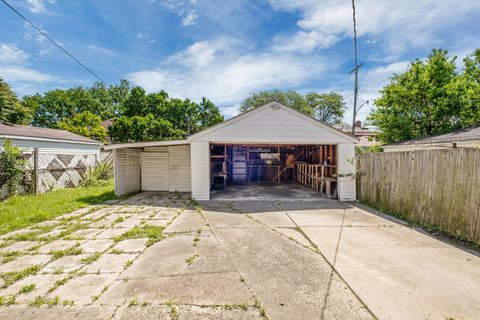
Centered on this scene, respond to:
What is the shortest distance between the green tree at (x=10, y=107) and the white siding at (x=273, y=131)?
11994 millimetres

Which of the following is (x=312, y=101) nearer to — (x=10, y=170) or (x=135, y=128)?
(x=135, y=128)

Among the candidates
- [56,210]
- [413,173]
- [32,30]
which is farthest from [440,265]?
[32,30]

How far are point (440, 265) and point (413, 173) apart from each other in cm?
288

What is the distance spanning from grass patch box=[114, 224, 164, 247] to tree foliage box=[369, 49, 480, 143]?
37.3 feet

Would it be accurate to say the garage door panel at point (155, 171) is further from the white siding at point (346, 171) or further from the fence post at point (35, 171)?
the white siding at point (346, 171)

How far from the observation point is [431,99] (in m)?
9.91

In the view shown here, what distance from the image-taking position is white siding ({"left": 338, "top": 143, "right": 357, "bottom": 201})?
826cm

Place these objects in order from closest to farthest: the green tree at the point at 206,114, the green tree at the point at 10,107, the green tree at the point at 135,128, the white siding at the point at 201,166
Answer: the white siding at the point at 201,166
the green tree at the point at 10,107
the green tree at the point at 135,128
the green tree at the point at 206,114

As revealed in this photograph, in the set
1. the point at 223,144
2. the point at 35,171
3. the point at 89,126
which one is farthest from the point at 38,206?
the point at 89,126

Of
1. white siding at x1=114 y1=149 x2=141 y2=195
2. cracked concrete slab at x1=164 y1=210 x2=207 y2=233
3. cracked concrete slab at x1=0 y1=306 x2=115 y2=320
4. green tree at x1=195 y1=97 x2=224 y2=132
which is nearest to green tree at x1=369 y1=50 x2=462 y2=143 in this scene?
cracked concrete slab at x1=164 y1=210 x2=207 y2=233

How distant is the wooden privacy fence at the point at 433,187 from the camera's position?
413 cm

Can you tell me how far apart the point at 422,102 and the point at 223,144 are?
31.5ft

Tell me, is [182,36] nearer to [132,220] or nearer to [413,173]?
[132,220]

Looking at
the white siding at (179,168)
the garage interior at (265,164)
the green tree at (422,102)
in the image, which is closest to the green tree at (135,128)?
the garage interior at (265,164)
